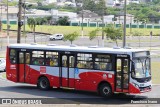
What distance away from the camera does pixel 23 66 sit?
25609mm

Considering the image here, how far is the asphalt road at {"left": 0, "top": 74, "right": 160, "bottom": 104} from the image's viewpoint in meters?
21.2

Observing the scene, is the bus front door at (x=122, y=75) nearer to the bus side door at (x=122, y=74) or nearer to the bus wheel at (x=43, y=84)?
the bus side door at (x=122, y=74)

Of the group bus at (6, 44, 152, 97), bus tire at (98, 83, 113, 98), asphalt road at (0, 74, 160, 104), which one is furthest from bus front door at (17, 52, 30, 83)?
bus tire at (98, 83, 113, 98)

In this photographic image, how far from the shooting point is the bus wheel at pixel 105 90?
22.2m

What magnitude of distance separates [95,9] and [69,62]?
17415 cm

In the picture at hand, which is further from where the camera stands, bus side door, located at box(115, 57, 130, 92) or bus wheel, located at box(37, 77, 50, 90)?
bus wheel, located at box(37, 77, 50, 90)

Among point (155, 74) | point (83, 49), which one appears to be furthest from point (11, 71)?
point (155, 74)

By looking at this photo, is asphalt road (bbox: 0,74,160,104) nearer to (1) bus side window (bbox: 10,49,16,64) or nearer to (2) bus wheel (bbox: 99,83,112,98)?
(2) bus wheel (bbox: 99,83,112,98)

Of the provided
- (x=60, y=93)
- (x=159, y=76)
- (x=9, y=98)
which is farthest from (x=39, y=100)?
(x=159, y=76)

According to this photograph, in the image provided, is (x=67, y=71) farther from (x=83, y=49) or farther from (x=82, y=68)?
(x=83, y=49)

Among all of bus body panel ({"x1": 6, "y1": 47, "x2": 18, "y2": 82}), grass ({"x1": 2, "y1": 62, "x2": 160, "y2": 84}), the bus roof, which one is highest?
the bus roof

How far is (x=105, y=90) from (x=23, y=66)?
5.28 m

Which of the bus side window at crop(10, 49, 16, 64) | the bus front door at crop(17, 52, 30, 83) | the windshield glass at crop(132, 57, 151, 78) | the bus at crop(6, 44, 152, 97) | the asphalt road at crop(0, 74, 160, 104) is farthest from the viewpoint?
the bus side window at crop(10, 49, 16, 64)

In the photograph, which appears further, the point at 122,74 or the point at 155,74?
the point at 155,74
